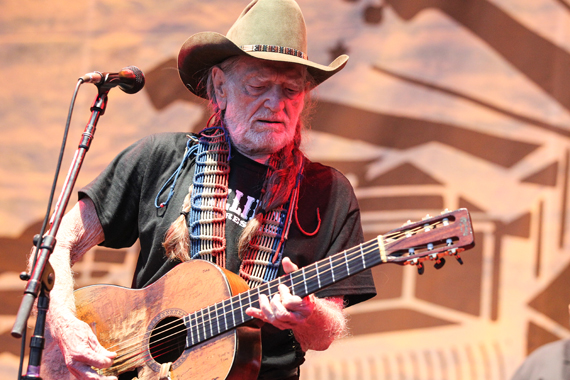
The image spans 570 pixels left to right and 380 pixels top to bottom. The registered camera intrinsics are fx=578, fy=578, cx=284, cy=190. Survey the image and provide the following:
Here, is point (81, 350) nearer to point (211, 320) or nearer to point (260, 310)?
point (211, 320)

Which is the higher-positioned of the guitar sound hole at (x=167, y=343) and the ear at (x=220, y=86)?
the ear at (x=220, y=86)

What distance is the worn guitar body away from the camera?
2.06 m

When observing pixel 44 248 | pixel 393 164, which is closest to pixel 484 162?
pixel 393 164

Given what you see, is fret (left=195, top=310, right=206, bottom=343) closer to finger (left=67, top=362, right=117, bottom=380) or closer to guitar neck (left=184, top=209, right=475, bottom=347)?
guitar neck (left=184, top=209, right=475, bottom=347)

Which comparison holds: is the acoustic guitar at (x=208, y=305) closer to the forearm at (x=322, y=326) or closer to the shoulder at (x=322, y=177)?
the forearm at (x=322, y=326)

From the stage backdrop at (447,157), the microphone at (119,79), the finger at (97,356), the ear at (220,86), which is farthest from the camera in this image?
the stage backdrop at (447,157)

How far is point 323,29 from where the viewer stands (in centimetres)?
387

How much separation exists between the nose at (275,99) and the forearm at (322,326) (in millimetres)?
831

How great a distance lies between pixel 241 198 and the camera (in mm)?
2521

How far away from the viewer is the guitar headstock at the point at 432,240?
171 centimetres

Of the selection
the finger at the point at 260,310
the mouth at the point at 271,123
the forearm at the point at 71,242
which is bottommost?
the finger at the point at 260,310

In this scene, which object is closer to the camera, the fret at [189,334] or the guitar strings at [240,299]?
the guitar strings at [240,299]

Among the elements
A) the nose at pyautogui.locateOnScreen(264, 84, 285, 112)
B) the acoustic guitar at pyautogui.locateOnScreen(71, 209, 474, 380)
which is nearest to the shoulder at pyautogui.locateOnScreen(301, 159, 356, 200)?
the nose at pyautogui.locateOnScreen(264, 84, 285, 112)

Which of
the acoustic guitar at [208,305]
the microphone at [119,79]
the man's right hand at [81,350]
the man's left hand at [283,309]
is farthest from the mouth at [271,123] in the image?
the man's right hand at [81,350]
